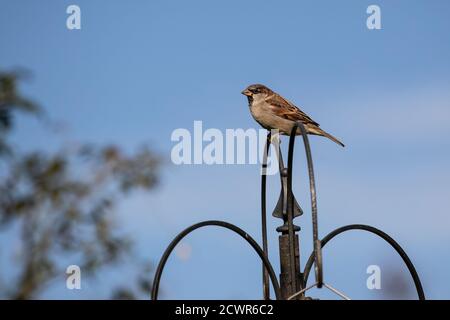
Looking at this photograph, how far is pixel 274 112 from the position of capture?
734cm

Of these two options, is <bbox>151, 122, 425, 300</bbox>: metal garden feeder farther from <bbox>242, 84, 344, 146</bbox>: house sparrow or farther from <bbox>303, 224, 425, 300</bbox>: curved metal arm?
<bbox>242, 84, 344, 146</bbox>: house sparrow

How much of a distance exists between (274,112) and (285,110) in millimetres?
217

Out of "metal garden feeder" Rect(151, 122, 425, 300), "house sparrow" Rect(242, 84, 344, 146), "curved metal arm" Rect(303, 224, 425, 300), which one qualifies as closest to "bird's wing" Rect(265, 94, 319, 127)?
"house sparrow" Rect(242, 84, 344, 146)

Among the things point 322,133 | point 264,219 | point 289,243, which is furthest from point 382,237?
point 322,133

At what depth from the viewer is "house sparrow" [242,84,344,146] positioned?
708 cm

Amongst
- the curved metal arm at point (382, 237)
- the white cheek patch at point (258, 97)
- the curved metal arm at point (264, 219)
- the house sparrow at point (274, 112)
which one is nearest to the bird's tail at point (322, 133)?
the house sparrow at point (274, 112)

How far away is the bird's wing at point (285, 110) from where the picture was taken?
7.40 metres

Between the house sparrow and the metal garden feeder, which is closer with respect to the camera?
the metal garden feeder

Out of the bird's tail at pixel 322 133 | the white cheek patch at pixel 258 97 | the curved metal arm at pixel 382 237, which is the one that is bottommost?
the curved metal arm at pixel 382 237

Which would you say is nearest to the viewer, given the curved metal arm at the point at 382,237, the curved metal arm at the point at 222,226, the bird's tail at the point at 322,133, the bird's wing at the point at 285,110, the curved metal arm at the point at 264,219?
the curved metal arm at the point at 222,226

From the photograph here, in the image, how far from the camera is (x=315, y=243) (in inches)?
128

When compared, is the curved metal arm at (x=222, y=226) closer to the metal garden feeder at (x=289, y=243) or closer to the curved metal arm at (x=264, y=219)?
the metal garden feeder at (x=289, y=243)
